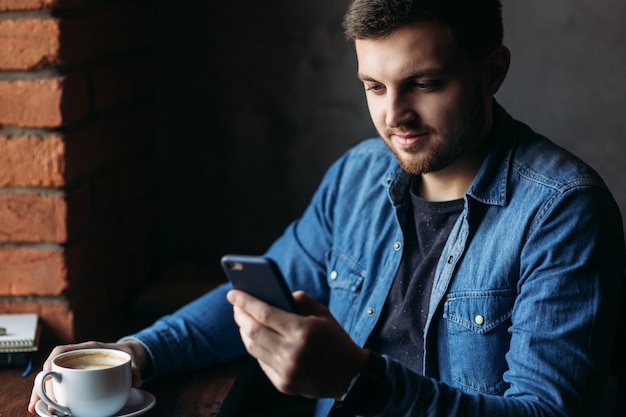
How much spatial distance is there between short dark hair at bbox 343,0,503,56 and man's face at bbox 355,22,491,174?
14mm

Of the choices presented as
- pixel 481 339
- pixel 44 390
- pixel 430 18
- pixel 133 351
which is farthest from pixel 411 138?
pixel 44 390

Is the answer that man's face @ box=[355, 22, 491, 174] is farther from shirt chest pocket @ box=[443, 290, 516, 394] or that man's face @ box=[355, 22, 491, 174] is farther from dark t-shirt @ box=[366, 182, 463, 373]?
shirt chest pocket @ box=[443, 290, 516, 394]

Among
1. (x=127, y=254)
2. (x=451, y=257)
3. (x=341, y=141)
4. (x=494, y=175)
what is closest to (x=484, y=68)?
(x=494, y=175)

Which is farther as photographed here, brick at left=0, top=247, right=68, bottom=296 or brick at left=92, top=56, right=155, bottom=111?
brick at left=92, top=56, right=155, bottom=111

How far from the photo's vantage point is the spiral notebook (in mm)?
1364

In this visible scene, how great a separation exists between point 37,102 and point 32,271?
30 centimetres

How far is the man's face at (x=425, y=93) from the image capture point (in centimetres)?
129

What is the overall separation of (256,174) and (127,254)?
35cm

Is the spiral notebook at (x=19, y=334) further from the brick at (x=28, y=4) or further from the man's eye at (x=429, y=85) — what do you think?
the man's eye at (x=429, y=85)

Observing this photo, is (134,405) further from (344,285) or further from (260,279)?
(344,285)

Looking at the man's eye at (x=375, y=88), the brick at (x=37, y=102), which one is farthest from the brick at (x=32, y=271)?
the man's eye at (x=375, y=88)

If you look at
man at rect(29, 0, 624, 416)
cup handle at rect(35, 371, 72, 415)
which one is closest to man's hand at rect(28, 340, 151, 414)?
man at rect(29, 0, 624, 416)

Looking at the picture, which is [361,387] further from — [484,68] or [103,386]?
[484,68]

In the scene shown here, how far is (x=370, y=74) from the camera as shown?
1.34m
